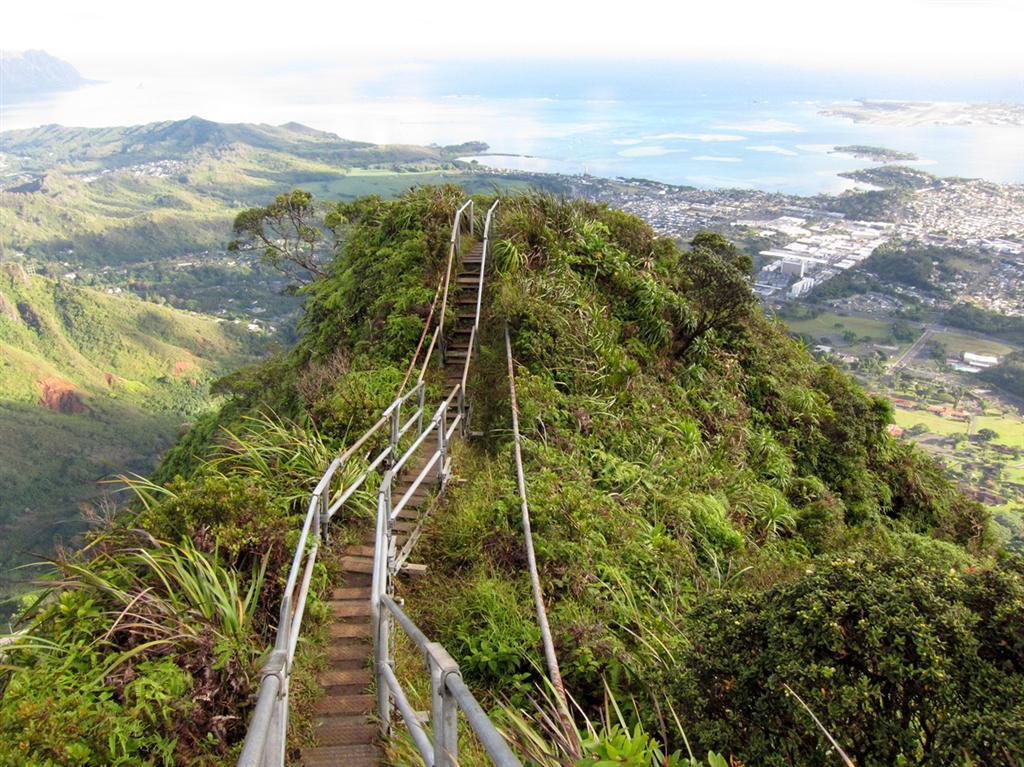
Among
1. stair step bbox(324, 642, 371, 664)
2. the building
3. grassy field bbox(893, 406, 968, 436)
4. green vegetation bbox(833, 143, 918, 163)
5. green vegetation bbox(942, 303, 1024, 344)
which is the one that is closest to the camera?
stair step bbox(324, 642, 371, 664)

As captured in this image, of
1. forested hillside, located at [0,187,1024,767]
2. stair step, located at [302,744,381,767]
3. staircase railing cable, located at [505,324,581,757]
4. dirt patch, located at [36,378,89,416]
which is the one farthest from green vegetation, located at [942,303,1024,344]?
dirt patch, located at [36,378,89,416]

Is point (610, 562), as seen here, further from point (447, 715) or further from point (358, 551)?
point (447, 715)

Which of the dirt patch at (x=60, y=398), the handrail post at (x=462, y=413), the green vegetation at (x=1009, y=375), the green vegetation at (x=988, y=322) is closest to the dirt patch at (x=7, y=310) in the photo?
the dirt patch at (x=60, y=398)

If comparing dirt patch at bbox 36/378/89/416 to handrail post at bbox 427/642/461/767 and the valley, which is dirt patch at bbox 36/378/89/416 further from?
handrail post at bbox 427/642/461/767

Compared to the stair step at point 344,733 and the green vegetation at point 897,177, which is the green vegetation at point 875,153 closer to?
the green vegetation at point 897,177

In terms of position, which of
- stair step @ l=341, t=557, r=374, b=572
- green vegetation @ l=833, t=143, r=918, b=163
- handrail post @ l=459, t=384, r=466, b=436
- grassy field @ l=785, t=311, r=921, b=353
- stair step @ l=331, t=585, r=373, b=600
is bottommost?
grassy field @ l=785, t=311, r=921, b=353

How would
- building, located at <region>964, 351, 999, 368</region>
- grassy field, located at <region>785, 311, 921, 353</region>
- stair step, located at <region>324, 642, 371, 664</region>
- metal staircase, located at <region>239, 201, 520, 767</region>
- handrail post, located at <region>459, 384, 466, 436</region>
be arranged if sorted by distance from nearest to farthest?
metal staircase, located at <region>239, 201, 520, 767</region>
stair step, located at <region>324, 642, 371, 664</region>
handrail post, located at <region>459, 384, 466, 436</region>
building, located at <region>964, 351, 999, 368</region>
grassy field, located at <region>785, 311, 921, 353</region>
